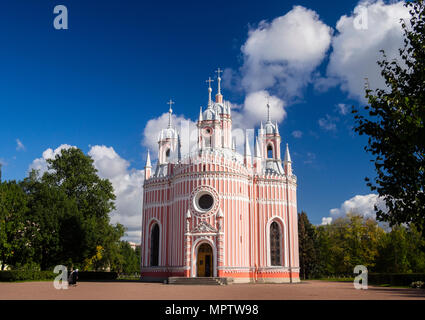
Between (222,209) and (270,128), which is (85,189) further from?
(270,128)

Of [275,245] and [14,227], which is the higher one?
[14,227]

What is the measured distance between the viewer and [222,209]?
1735 inches

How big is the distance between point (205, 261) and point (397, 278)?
19.9m

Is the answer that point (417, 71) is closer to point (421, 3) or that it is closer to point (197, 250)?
point (421, 3)

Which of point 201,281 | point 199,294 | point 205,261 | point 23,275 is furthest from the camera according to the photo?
point 205,261

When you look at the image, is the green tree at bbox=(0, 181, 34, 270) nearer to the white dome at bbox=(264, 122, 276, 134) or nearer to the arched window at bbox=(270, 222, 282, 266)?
the arched window at bbox=(270, 222, 282, 266)

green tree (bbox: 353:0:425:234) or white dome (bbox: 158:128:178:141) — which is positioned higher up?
white dome (bbox: 158:128:178:141)

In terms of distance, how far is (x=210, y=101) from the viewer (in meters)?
54.2

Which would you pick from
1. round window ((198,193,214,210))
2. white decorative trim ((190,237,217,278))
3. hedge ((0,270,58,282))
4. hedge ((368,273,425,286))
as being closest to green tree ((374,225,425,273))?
hedge ((368,273,425,286))

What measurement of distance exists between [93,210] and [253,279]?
23962 millimetres

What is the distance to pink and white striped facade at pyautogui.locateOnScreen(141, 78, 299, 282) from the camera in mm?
43531

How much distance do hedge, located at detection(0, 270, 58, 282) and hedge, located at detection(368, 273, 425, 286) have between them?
120 ft

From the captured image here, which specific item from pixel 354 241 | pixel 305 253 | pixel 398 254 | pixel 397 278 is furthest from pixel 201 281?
pixel 305 253
